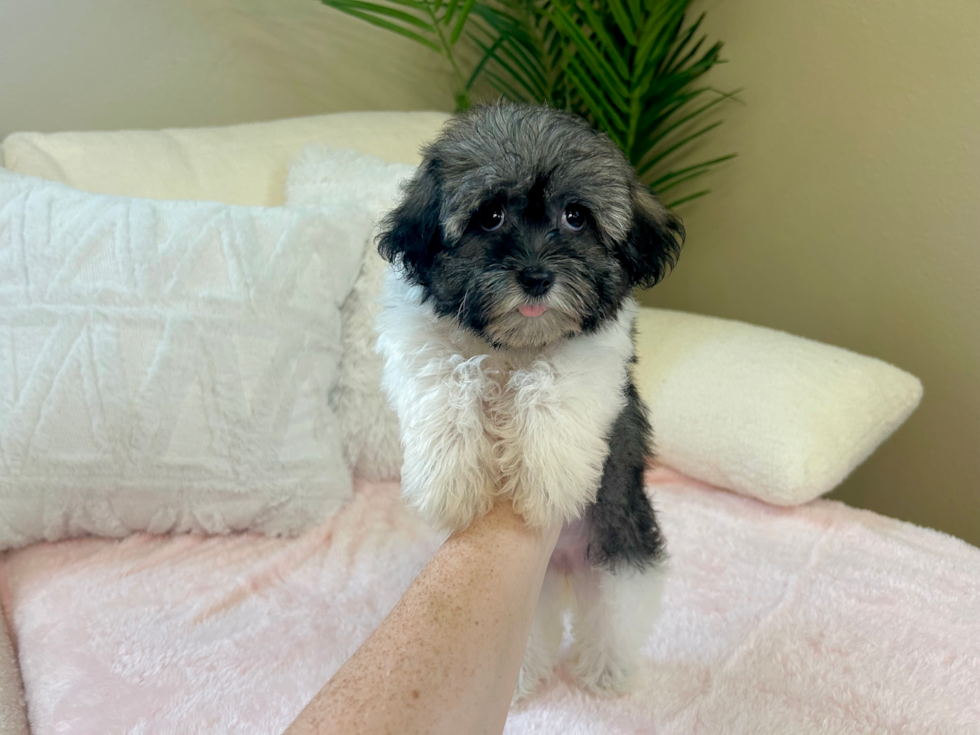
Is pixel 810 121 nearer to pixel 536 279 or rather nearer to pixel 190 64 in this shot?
pixel 536 279

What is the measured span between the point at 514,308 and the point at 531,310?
0.03 metres

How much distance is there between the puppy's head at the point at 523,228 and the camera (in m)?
0.99

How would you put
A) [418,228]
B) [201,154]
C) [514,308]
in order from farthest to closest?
[201,154] → [418,228] → [514,308]

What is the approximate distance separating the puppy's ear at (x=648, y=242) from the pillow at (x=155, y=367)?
104cm

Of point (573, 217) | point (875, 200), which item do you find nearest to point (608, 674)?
point (573, 217)

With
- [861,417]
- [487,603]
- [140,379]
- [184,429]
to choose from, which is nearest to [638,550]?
[487,603]

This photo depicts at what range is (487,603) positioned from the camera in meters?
0.96

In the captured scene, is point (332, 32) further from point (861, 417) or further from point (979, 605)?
point (979, 605)

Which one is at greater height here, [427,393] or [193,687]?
[427,393]

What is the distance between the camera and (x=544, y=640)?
139cm

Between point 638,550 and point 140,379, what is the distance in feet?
4.20

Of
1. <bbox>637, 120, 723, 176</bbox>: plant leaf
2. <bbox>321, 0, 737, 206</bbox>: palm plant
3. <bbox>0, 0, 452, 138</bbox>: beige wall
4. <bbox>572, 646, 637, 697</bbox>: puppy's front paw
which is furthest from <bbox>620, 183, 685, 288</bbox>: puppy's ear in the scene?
<bbox>0, 0, 452, 138</bbox>: beige wall

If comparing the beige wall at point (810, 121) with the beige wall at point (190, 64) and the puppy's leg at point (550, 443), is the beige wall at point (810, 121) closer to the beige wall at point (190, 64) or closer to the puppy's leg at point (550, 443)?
the beige wall at point (190, 64)

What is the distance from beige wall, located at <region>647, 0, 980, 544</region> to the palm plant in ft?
0.53
